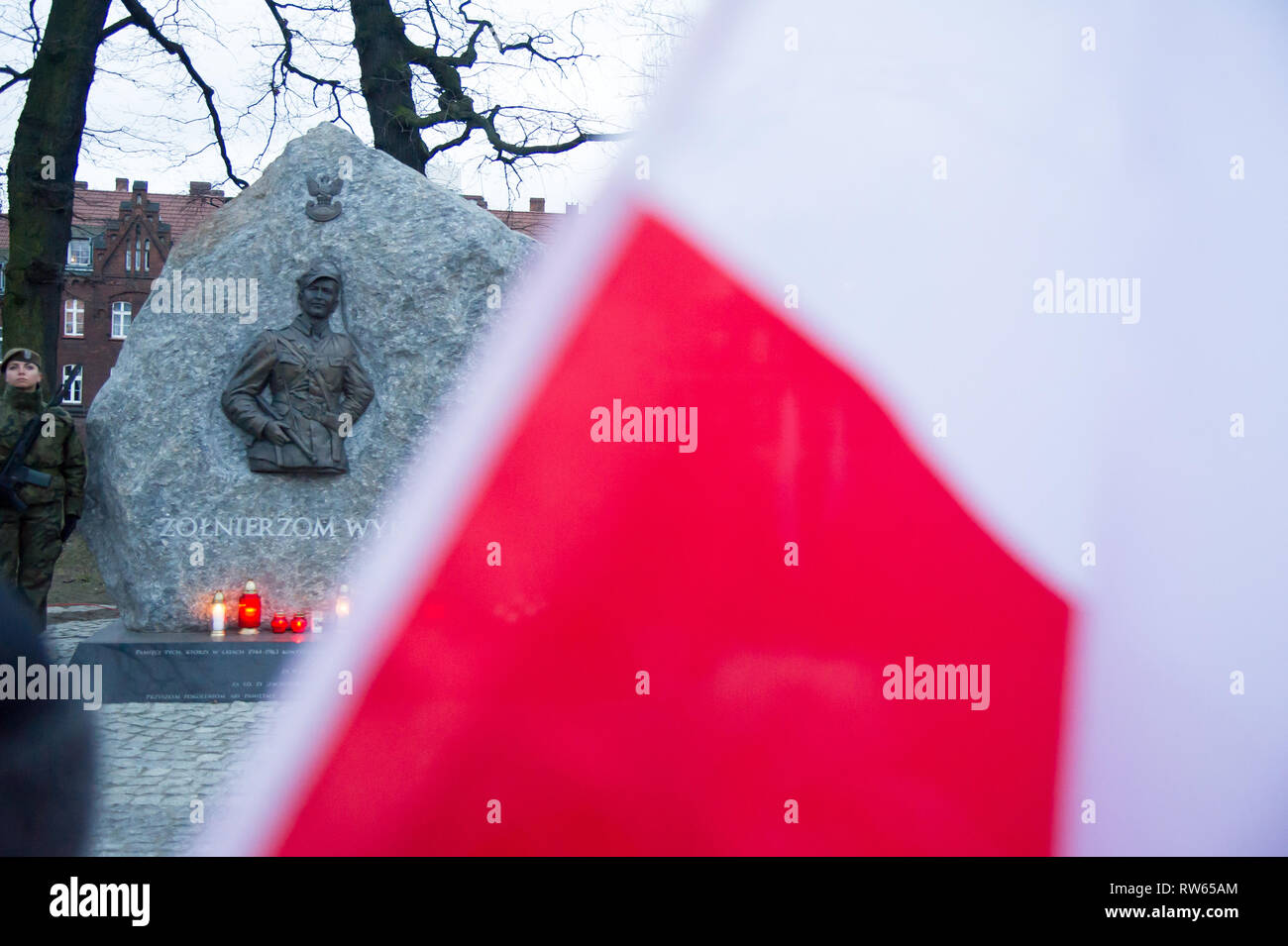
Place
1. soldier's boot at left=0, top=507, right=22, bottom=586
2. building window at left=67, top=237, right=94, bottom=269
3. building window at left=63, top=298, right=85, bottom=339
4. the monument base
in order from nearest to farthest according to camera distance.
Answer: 1. the monument base
2. soldier's boot at left=0, top=507, right=22, bottom=586
3. building window at left=67, top=237, right=94, bottom=269
4. building window at left=63, top=298, right=85, bottom=339

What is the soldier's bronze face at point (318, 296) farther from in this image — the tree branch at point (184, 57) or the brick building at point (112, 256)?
the brick building at point (112, 256)

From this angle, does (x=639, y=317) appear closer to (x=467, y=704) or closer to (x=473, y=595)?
(x=473, y=595)

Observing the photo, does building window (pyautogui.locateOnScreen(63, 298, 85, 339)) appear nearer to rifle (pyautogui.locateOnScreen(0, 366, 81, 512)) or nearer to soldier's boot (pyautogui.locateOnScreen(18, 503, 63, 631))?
soldier's boot (pyautogui.locateOnScreen(18, 503, 63, 631))

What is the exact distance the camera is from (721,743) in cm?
237

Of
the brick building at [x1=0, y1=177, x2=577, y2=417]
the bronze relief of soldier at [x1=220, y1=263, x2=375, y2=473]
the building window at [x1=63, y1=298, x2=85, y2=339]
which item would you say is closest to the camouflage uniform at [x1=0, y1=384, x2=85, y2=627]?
the bronze relief of soldier at [x1=220, y1=263, x2=375, y2=473]

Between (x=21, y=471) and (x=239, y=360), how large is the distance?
3.97 feet

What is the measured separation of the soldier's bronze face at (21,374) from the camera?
190 inches

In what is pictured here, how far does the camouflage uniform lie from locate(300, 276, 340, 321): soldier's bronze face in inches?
54.3

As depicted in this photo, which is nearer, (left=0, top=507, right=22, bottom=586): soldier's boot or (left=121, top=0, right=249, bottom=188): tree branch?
(left=0, top=507, right=22, bottom=586): soldier's boot

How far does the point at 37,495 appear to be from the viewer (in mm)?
4898

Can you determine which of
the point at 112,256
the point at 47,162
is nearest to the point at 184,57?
the point at 47,162

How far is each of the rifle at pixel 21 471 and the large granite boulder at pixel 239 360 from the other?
245 mm

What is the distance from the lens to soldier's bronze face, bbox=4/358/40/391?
483 centimetres

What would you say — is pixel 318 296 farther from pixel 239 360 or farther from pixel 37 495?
pixel 37 495
